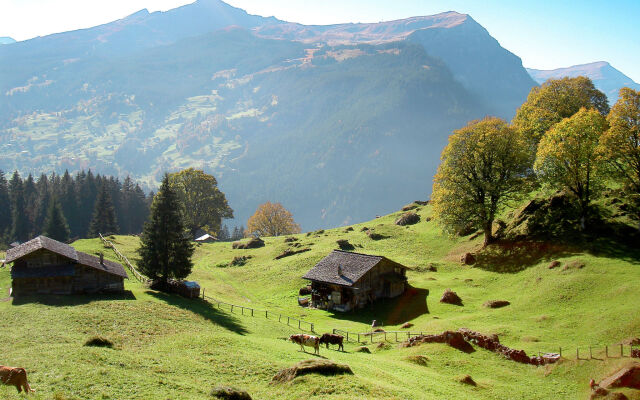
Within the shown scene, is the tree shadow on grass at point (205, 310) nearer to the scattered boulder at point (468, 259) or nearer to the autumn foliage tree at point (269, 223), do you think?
the scattered boulder at point (468, 259)

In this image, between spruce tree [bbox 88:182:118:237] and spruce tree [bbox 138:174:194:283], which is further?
spruce tree [bbox 88:182:118:237]

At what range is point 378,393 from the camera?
20203 mm

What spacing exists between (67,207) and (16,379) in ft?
451

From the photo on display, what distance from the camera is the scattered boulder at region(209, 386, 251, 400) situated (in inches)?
736

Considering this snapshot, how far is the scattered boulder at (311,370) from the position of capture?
2191 centimetres

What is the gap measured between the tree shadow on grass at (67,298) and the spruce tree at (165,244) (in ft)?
17.1

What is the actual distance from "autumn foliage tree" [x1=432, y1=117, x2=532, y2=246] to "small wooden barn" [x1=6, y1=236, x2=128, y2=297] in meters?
43.8

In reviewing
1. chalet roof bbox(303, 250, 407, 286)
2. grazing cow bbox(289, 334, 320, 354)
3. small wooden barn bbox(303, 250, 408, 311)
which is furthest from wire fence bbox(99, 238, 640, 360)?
chalet roof bbox(303, 250, 407, 286)

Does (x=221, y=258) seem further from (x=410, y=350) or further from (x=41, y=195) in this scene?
(x=41, y=195)

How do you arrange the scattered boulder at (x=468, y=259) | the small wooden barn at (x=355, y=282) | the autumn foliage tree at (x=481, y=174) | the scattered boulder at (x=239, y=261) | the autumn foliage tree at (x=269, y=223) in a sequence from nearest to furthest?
the small wooden barn at (x=355, y=282) → the scattered boulder at (x=468, y=259) → the autumn foliage tree at (x=481, y=174) → the scattered boulder at (x=239, y=261) → the autumn foliage tree at (x=269, y=223)

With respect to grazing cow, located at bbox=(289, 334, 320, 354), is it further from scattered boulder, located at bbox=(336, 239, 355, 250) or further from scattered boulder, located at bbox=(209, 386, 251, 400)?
scattered boulder, located at bbox=(336, 239, 355, 250)

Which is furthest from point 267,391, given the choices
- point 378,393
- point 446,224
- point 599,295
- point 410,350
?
point 446,224

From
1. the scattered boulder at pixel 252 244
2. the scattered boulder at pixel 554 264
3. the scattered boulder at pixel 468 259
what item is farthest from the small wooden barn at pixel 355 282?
the scattered boulder at pixel 252 244

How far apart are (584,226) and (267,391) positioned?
48.6m
